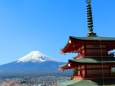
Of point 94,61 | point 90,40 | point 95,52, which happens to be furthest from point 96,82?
point 90,40

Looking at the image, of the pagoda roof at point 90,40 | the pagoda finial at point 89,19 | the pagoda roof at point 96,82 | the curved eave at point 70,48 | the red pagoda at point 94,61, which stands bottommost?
the pagoda roof at point 96,82

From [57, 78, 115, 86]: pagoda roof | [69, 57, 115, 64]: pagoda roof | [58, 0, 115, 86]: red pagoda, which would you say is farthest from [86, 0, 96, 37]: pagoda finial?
[57, 78, 115, 86]: pagoda roof

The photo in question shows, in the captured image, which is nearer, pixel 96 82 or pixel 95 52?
pixel 96 82

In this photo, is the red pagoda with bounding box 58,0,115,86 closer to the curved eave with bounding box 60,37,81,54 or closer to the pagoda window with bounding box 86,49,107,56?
the pagoda window with bounding box 86,49,107,56

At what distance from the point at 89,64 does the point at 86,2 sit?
7.74m

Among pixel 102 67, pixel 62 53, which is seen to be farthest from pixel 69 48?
pixel 102 67

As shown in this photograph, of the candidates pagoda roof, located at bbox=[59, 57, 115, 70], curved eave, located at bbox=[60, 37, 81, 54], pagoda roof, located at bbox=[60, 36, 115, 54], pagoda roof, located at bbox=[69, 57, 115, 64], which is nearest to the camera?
pagoda roof, located at bbox=[59, 57, 115, 70]

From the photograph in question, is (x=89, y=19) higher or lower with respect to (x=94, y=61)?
higher

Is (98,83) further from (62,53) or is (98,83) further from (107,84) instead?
(62,53)

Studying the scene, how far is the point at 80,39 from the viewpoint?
2731cm

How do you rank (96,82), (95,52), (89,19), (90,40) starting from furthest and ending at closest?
(89,19)
(95,52)
(90,40)
(96,82)

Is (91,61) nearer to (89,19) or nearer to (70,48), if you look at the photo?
(70,48)

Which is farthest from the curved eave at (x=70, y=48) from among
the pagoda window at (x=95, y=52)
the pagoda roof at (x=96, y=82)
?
the pagoda roof at (x=96, y=82)

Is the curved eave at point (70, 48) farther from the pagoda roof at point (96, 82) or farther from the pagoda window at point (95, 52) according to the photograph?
the pagoda roof at point (96, 82)
